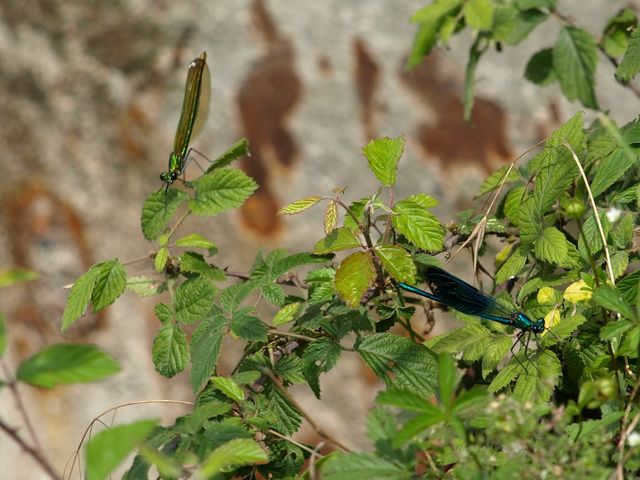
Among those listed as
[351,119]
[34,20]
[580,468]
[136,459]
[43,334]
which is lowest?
[580,468]

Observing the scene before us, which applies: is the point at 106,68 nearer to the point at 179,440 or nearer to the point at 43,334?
the point at 43,334

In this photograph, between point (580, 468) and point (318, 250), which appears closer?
point (580, 468)

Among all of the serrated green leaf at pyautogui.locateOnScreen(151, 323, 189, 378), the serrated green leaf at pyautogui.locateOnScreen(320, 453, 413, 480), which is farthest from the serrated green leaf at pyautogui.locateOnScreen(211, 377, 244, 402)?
the serrated green leaf at pyautogui.locateOnScreen(320, 453, 413, 480)

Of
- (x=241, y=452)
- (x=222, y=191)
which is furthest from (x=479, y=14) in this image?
(x=241, y=452)

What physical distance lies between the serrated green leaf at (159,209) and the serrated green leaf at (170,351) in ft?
0.68

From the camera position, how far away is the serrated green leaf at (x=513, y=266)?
1.38 m

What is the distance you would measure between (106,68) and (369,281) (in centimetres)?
194

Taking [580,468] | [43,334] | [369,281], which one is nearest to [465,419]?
[580,468]

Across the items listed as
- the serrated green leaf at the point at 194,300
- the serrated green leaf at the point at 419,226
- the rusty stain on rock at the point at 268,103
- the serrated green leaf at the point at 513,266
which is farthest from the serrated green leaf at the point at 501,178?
the rusty stain on rock at the point at 268,103

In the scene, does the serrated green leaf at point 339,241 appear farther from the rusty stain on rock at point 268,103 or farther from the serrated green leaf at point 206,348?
the rusty stain on rock at point 268,103

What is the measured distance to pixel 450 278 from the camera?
4.23 feet

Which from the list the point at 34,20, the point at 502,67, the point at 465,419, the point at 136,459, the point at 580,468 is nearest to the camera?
the point at 580,468

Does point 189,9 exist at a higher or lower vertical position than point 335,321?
higher

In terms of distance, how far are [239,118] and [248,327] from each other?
5.55 feet
